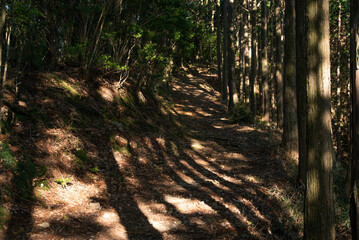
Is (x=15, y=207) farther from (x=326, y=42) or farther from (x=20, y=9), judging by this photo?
(x=326, y=42)

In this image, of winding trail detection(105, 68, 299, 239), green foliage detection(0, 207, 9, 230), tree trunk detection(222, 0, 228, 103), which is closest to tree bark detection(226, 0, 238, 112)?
tree trunk detection(222, 0, 228, 103)

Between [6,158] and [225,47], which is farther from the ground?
[225,47]

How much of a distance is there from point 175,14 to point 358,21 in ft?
25.7

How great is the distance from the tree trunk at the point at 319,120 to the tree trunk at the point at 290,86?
544 cm

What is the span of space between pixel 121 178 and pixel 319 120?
186 inches

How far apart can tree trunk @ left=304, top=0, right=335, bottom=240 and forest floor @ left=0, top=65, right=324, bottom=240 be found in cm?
122

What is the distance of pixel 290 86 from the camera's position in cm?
984

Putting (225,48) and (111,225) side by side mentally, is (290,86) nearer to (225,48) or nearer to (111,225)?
(111,225)

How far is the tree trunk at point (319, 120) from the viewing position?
13.6 feet

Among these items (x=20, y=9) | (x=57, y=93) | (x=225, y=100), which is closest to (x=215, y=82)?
(x=225, y=100)

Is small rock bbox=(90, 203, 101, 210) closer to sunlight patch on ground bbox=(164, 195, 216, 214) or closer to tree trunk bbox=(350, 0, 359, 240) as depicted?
sunlight patch on ground bbox=(164, 195, 216, 214)

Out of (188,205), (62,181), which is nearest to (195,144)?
(188,205)

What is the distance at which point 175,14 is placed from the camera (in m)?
11.2

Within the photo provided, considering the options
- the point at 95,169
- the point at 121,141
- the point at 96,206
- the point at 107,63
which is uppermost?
the point at 107,63
